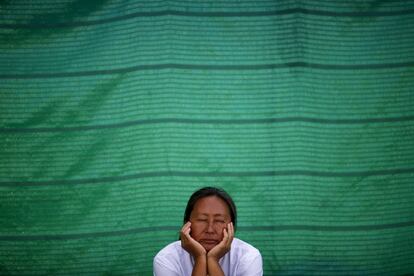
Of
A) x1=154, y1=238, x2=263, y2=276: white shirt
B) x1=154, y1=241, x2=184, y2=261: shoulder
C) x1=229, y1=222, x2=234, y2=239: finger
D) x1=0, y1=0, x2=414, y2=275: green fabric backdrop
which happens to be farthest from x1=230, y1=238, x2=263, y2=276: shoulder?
x1=0, y1=0, x2=414, y2=275: green fabric backdrop

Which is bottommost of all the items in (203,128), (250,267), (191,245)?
(250,267)

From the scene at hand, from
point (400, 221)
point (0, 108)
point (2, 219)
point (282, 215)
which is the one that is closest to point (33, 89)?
point (0, 108)

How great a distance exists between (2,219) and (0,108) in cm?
55

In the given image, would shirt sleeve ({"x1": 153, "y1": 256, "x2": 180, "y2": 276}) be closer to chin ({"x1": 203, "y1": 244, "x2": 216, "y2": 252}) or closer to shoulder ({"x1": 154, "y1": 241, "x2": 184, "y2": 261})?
shoulder ({"x1": 154, "y1": 241, "x2": 184, "y2": 261})

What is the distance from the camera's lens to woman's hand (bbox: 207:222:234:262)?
2.86 metres

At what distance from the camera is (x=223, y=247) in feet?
9.46

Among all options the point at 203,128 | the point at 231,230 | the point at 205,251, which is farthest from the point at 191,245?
the point at 203,128

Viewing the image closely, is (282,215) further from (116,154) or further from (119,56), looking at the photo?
(119,56)

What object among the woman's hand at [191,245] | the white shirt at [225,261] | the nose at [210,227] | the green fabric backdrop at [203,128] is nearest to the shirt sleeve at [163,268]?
the white shirt at [225,261]

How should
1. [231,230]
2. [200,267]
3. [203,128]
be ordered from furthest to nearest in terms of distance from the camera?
[203,128] < [231,230] < [200,267]

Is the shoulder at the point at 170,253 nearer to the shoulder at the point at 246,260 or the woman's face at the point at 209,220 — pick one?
the woman's face at the point at 209,220

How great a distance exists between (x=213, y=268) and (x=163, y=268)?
0.69 ft

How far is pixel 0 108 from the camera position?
11.0 feet

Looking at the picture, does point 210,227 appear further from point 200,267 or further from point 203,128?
point 203,128
